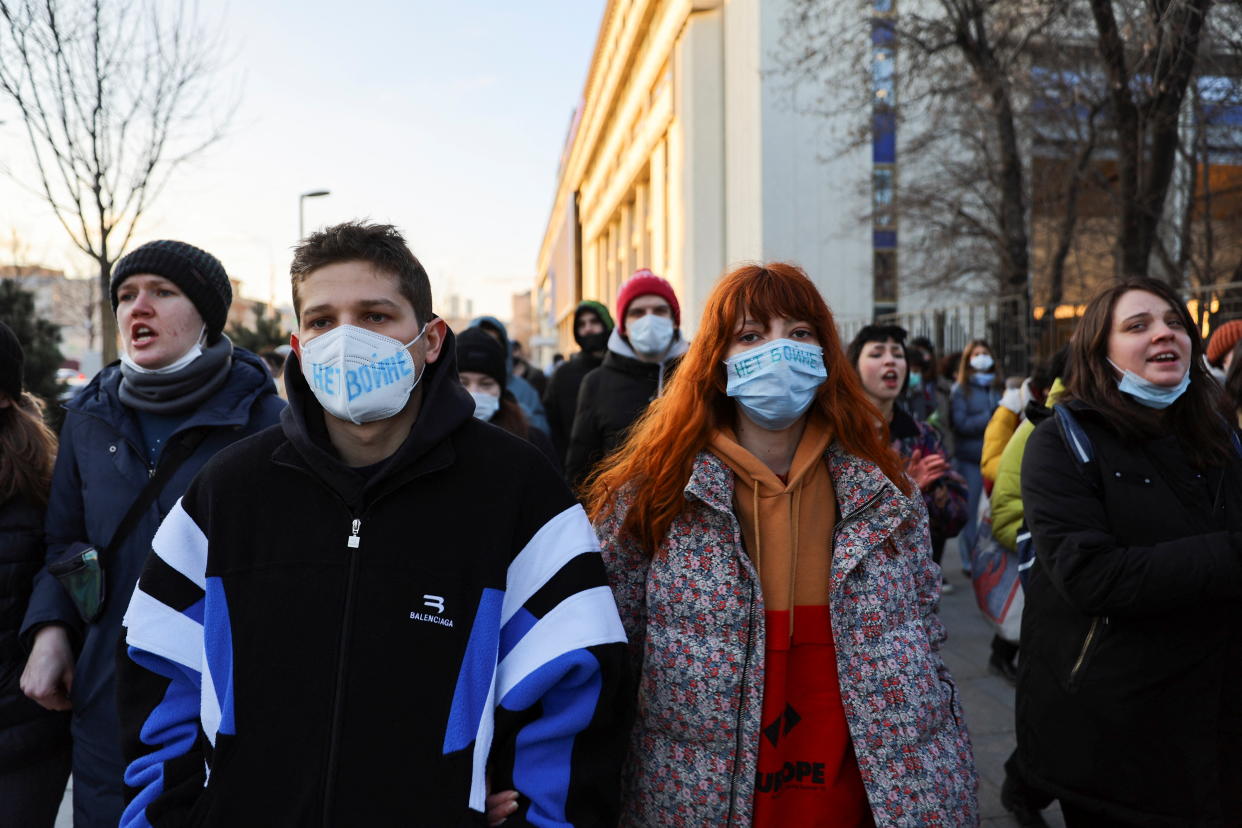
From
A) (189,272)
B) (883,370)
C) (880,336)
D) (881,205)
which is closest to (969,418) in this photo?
(880,336)

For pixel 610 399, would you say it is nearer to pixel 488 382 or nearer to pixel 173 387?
pixel 488 382

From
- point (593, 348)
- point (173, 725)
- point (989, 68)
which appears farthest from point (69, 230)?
point (989, 68)

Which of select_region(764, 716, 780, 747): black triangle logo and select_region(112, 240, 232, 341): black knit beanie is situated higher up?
select_region(112, 240, 232, 341): black knit beanie

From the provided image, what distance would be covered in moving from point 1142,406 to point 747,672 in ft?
5.59

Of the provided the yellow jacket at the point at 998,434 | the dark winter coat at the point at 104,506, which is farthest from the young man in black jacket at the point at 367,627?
the yellow jacket at the point at 998,434

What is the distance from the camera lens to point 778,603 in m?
2.27

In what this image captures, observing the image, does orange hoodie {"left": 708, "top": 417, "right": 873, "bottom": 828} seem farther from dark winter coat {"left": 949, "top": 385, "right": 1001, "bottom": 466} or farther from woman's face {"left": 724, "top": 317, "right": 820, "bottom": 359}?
dark winter coat {"left": 949, "top": 385, "right": 1001, "bottom": 466}

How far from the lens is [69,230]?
829cm

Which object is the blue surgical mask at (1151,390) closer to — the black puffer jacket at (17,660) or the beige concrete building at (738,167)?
the black puffer jacket at (17,660)

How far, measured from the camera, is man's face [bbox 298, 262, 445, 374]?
2.06 metres

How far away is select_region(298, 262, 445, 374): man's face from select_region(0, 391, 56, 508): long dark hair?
4.61ft

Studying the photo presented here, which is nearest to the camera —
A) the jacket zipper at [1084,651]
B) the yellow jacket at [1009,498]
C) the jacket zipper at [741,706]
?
the jacket zipper at [741,706]

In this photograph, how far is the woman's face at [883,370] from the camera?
4.50 m

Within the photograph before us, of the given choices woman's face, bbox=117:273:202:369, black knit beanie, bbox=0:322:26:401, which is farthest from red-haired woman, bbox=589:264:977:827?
black knit beanie, bbox=0:322:26:401
